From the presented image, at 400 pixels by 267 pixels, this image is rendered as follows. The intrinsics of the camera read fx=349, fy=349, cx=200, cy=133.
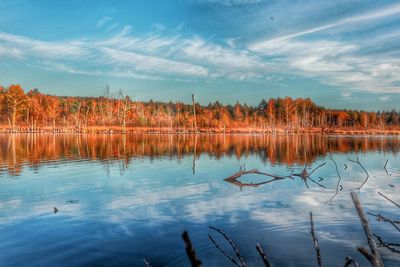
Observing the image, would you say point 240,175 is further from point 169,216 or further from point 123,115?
point 123,115

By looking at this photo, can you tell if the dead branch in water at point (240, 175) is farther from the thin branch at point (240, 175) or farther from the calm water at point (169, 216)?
the calm water at point (169, 216)

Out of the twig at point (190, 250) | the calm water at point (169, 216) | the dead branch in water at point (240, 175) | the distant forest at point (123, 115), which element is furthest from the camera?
the distant forest at point (123, 115)

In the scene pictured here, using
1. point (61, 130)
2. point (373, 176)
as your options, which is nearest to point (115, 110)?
point (61, 130)

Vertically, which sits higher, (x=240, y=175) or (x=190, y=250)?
(x=190, y=250)

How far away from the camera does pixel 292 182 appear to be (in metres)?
21.1

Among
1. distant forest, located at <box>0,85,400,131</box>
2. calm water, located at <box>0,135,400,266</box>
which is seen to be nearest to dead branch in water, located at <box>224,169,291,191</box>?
calm water, located at <box>0,135,400,266</box>

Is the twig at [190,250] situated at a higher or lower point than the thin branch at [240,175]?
higher

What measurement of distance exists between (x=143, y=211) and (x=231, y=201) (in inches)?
162

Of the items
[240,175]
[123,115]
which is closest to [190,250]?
[240,175]

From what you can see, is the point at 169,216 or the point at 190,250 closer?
the point at 190,250

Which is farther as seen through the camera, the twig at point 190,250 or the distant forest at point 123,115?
the distant forest at point 123,115

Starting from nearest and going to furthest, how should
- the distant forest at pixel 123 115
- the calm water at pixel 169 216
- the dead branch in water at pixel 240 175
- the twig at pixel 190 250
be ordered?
the twig at pixel 190 250 < the calm water at pixel 169 216 < the dead branch in water at pixel 240 175 < the distant forest at pixel 123 115

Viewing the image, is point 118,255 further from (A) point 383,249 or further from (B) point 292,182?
(B) point 292,182

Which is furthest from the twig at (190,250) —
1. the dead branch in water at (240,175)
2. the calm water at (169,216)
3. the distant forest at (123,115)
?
the distant forest at (123,115)
